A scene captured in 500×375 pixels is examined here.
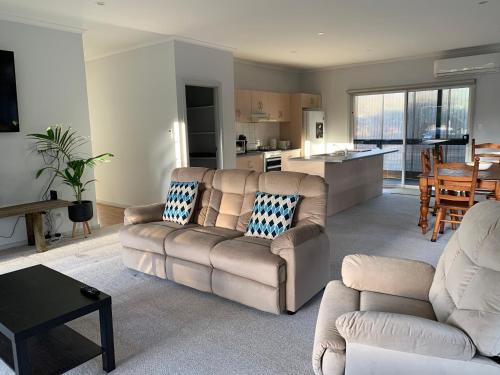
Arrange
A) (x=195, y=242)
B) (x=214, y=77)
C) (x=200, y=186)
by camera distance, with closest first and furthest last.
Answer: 1. (x=195, y=242)
2. (x=200, y=186)
3. (x=214, y=77)

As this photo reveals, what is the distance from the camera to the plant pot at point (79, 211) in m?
4.80

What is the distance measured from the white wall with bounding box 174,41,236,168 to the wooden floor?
1.84 meters

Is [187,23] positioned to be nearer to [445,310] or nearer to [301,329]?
[301,329]

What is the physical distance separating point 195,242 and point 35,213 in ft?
7.70

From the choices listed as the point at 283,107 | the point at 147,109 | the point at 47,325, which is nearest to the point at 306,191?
the point at 47,325

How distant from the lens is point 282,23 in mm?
5078

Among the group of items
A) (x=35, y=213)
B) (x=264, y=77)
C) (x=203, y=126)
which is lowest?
(x=35, y=213)

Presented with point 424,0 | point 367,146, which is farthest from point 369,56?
point 424,0

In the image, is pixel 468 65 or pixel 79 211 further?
pixel 468 65

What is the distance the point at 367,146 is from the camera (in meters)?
8.58

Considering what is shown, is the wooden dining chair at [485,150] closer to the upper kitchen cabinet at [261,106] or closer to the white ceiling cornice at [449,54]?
the white ceiling cornice at [449,54]

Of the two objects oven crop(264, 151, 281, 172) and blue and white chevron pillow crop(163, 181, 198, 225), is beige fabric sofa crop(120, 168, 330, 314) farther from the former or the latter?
oven crop(264, 151, 281, 172)

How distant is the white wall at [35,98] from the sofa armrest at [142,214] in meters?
1.79

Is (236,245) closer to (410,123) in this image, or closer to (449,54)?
(410,123)
